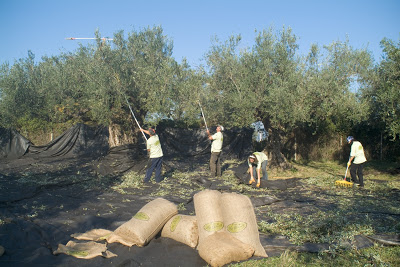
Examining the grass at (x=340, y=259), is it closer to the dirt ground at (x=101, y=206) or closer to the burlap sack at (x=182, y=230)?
the dirt ground at (x=101, y=206)

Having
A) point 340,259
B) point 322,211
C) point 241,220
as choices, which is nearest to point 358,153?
point 322,211

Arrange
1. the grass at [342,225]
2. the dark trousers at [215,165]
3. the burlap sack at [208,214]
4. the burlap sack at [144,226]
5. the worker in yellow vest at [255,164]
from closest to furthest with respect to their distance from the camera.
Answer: the grass at [342,225]
the burlap sack at [208,214]
the burlap sack at [144,226]
the worker in yellow vest at [255,164]
the dark trousers at [215,165]

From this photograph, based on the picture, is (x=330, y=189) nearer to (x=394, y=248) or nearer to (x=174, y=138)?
(x=394, y=248)

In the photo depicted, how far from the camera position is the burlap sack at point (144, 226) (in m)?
4.81

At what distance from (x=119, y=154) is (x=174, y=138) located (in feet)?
18.4

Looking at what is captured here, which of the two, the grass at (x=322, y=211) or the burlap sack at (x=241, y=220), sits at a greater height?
the burlap sack at (x=241, y=220)

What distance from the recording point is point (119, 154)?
11.4 meters

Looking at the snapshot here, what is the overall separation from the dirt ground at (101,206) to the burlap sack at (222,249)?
0.20 meters

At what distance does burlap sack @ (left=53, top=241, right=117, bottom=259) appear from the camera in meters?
4.39

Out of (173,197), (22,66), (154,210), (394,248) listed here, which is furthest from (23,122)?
(394,248)

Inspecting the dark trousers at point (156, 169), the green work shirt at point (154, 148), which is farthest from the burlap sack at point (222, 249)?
the green work shirt at point (154, 148)

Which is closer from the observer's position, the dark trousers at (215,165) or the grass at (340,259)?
the grass at (340,259)

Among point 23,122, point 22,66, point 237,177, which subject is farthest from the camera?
point 23,122

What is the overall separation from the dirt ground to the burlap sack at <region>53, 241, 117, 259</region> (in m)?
0.07
